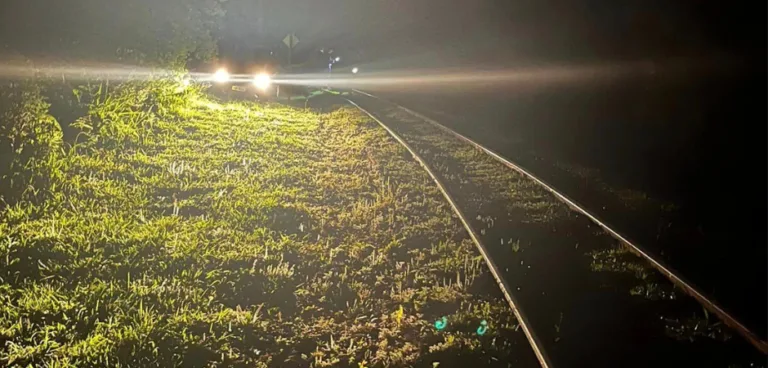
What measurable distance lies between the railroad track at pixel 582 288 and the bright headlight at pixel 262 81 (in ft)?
79.9

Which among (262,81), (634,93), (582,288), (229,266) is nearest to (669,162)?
(634,93)

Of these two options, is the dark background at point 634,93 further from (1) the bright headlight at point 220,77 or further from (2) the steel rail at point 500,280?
(1) the bright headlight at point 220,77

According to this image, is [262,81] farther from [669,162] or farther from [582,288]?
[582,288]

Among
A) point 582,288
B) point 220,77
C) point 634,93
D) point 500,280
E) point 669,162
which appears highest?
point 220,77

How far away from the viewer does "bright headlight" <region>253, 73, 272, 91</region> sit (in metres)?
33.7

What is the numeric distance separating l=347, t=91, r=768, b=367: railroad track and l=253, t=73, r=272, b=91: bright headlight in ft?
79.9

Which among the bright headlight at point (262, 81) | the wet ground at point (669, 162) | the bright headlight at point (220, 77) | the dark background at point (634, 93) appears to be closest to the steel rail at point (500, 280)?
the wet ground at point (669, 162)

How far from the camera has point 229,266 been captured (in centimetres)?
682

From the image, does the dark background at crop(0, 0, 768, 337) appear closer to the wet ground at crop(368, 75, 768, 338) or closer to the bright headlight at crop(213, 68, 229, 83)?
the wet ground at crop(368, 75, 768, 338)

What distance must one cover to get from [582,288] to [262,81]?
3264cm

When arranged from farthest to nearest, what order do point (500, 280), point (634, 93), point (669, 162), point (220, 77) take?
point (220, 77)
point (634, 93)
point (669, 162)
point (500, 280)

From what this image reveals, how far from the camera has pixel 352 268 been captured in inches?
277

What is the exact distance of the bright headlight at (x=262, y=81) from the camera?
33.7 meters

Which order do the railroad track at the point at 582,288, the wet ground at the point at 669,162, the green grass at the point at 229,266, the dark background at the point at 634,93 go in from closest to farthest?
the green grass at the point at 229,266 → the railroad track at the point at 582,288 → the wet ground at the point at 669,162 → the dark background at the point at 634,93
